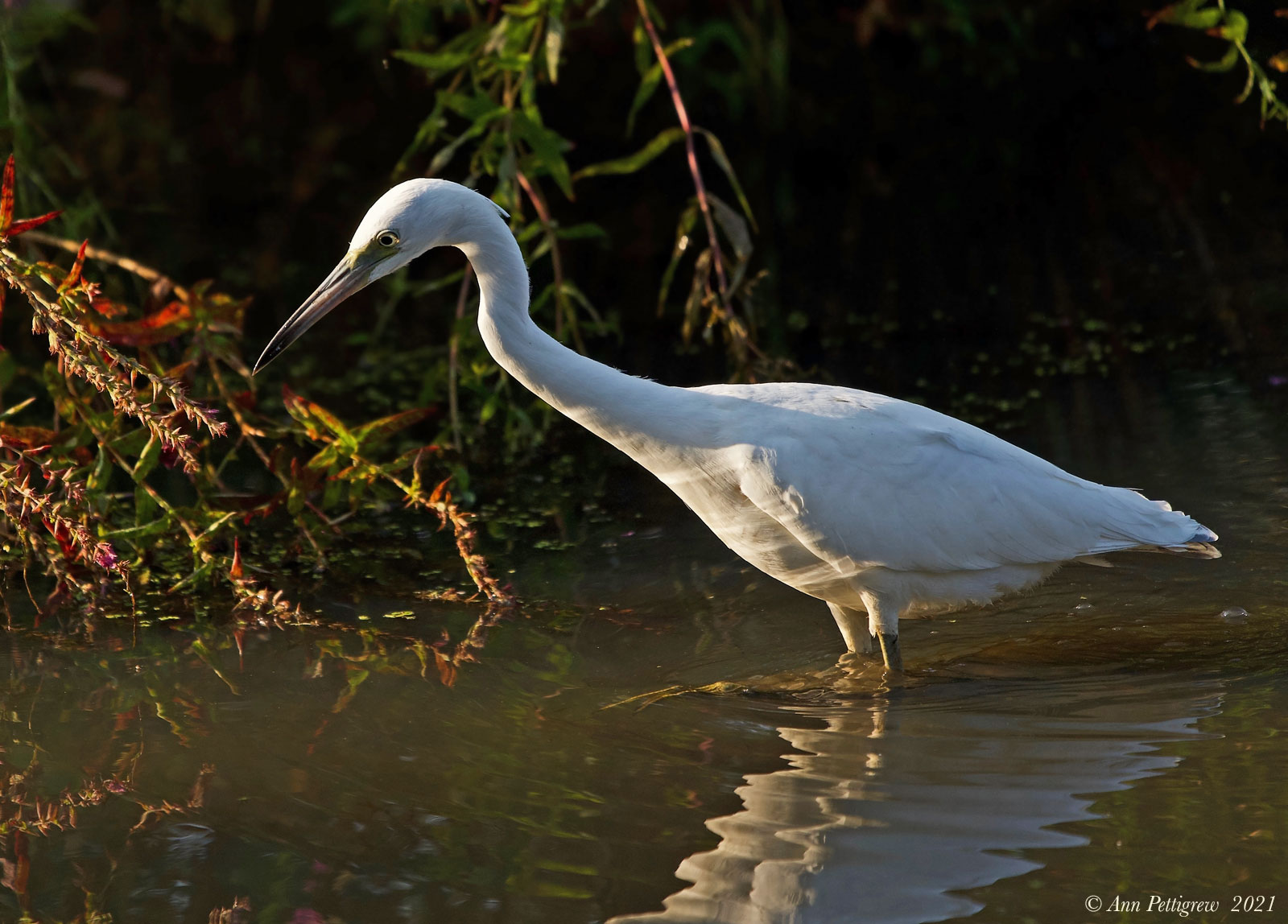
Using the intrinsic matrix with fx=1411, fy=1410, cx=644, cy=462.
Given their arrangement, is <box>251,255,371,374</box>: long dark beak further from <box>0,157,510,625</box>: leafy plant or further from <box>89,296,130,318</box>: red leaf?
<box>89,296,130,318</box>: red leaf

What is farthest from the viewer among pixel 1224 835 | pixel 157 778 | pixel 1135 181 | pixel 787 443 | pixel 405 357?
pixel 1135 181

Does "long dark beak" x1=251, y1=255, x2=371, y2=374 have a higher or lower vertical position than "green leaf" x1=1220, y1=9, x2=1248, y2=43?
lower

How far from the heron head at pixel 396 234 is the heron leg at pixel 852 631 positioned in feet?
4.51

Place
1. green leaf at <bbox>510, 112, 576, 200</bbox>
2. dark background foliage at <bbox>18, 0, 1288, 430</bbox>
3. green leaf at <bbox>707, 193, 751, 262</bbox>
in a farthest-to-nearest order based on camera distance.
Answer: dark background foliage at <bbox>18, 0, 1288, 430</bbox> → green leaf at <bbox>707, 193, 751, 262</bbox> → green leaf at <bbox>510, 112, 576, 200</bbox>

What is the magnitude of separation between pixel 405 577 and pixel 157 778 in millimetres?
1372

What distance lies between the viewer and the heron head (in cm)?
332

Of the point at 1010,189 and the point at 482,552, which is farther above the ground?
the point at 1010,189

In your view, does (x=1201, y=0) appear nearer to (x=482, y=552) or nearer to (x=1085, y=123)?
(x=482, y=552)

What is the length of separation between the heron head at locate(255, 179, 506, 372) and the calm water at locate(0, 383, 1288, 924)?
0.95 m

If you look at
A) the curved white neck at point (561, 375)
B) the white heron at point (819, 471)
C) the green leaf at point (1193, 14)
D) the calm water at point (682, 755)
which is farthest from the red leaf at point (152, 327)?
the green leaf at point (1193, 14)

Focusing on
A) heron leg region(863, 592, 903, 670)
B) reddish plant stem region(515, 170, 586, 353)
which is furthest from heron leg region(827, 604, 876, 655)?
reddish plant stem region(515, 170, 586, 353)

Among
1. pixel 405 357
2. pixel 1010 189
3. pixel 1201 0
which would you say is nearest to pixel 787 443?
pixel 1201 0

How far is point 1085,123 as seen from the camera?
9.26 meters

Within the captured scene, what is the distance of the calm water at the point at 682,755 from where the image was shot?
257 centimetres
